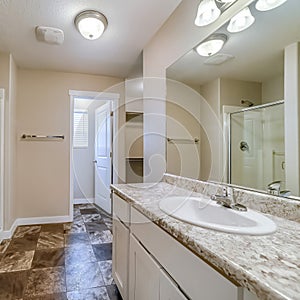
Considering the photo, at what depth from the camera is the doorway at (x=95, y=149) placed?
4.20 metres

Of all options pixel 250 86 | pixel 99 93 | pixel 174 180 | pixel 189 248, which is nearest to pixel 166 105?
pixel 174 180

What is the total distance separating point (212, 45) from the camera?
1.73m

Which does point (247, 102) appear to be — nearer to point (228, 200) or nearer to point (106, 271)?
point (228, 200)

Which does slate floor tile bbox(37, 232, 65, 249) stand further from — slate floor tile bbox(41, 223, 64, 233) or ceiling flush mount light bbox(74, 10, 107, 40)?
ceiling flush mount light bbox(74, 10, 107, 40)

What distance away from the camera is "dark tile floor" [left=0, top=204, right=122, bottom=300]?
1929 mm

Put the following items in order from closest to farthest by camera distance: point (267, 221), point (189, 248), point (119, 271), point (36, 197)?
point (189, 248), point (267, 221), point (119, 271), point (36, 197)

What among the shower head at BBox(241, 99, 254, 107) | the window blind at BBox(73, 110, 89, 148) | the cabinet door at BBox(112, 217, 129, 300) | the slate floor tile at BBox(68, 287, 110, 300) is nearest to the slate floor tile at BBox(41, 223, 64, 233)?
the slate floor tile at BBox(68, 287, 110, 300)

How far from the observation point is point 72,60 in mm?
3375

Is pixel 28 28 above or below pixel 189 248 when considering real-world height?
above

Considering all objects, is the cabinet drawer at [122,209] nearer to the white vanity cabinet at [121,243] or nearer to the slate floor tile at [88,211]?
the white vanity cabinet at [121,243]

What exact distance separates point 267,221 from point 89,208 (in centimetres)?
420

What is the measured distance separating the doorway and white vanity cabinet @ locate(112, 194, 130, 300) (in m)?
2.27

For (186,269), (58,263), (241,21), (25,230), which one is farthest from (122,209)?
(25,230)

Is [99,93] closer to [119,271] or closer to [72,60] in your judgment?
[72,60]
